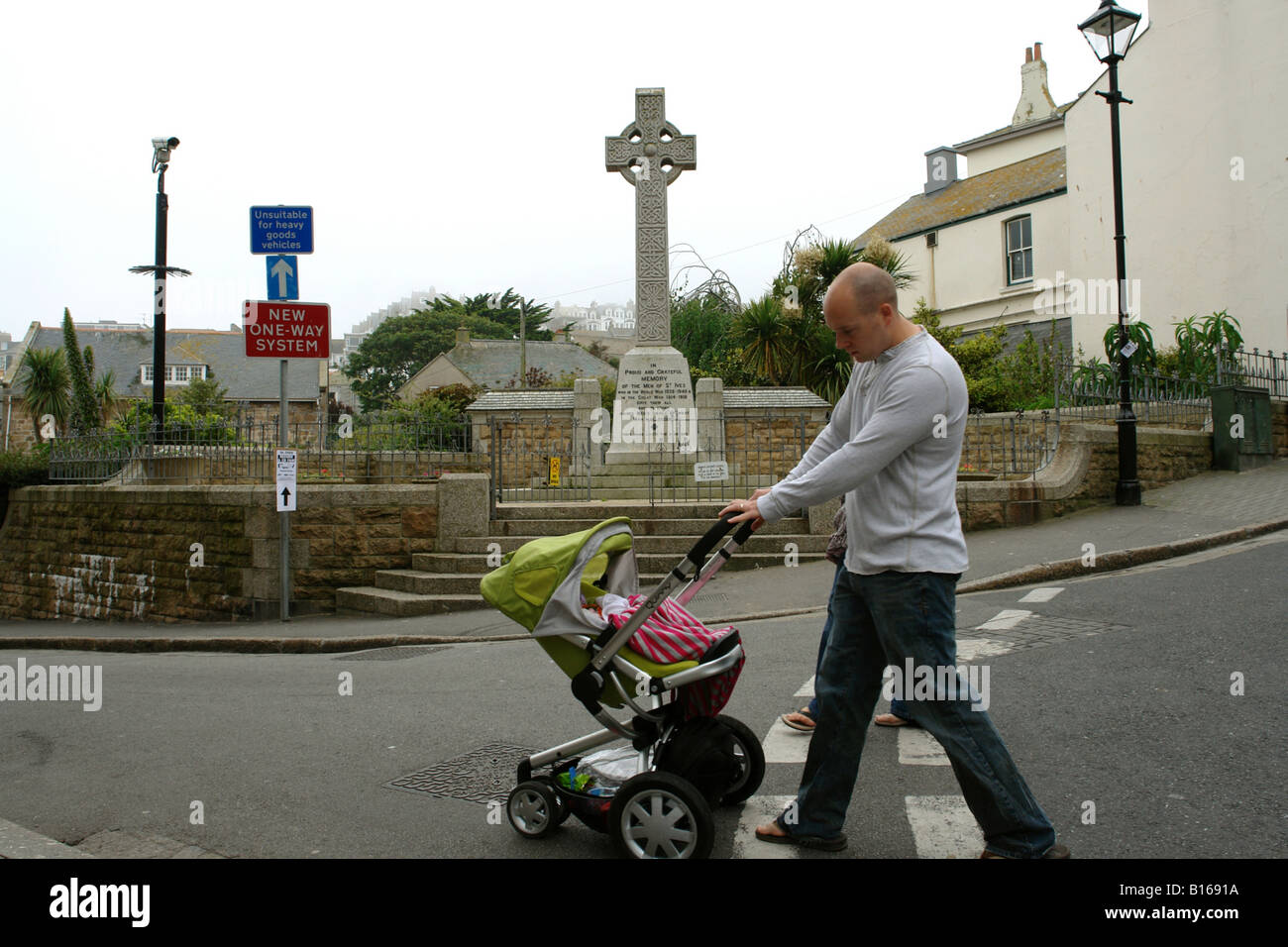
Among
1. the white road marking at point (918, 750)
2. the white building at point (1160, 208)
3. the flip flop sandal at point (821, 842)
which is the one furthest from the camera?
the white building at point (1160, 208)

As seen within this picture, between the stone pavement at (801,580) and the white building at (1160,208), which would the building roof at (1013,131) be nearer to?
the white building at (1160,208)

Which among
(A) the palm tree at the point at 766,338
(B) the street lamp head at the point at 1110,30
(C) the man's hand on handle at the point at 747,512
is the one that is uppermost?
(B) the street lamp head at the point at 1110,30

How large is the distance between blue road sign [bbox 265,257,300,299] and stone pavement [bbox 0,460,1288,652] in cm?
354

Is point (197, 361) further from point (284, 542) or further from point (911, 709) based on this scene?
point (911, 709)

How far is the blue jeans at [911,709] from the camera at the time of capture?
2.96m

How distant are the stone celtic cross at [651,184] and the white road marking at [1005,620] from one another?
1002 centimetres

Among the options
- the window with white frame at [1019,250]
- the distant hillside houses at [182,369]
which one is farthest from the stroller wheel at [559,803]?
the distant hillside houses at [182,369]

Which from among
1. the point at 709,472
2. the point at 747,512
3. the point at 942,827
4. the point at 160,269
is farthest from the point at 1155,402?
the point at 160,269

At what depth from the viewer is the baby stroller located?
3229 mm

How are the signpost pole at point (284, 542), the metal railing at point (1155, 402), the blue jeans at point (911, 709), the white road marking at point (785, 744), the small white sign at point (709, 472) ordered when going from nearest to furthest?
1. the blue jeans at point (911, 709)
2. the white road marking at point (785, 744)
3. the signpost pole at point (284, 542)
4. the small white sign at point (709, 472)
5. the metal railing at point (1155, 402)

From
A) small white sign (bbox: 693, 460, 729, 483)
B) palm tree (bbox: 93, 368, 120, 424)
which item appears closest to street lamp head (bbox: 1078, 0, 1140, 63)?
small white sign (bbox: 693, 460, 729, 483)
